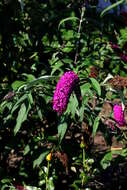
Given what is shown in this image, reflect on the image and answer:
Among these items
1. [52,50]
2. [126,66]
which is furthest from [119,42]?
[52,50]

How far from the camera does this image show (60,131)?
1856 mm

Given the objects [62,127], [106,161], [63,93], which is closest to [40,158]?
[106,161]

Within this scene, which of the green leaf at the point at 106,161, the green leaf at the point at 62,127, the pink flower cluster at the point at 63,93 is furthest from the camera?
the green leaf at the point at 106,161

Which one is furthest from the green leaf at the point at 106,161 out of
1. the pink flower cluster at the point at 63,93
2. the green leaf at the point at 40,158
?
the pink flower cluster at the point at 63,93

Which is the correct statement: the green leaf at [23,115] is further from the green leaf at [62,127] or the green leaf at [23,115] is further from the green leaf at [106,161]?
the green leaf at [106,161]

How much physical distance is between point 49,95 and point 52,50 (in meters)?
0.47

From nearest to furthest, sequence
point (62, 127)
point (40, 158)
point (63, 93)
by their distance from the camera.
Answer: point (63, 93) → point (62, 127) → point (40, 158)

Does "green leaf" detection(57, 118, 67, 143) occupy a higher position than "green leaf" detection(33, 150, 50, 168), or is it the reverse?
"green leaf" detection(57, 118, 67, 143)

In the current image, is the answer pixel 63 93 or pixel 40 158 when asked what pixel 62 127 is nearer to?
pixel 63 93

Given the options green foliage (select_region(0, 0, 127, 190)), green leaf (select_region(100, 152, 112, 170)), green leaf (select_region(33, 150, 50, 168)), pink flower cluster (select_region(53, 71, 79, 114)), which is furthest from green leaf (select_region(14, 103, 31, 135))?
green leaf (select_region(100, 152, 112, 170))

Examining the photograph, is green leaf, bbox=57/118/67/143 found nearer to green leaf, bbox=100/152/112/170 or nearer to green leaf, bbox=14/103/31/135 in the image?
green leaf, bbox=14/103/31/135

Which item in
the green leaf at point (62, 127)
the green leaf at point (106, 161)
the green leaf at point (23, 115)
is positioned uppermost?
the green leaf at point (23, 115)

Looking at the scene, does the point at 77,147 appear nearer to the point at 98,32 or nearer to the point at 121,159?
the point at 121,159

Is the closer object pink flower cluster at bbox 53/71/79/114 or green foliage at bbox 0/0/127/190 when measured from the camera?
pink flower cluster at bbox 53/71/79/114
